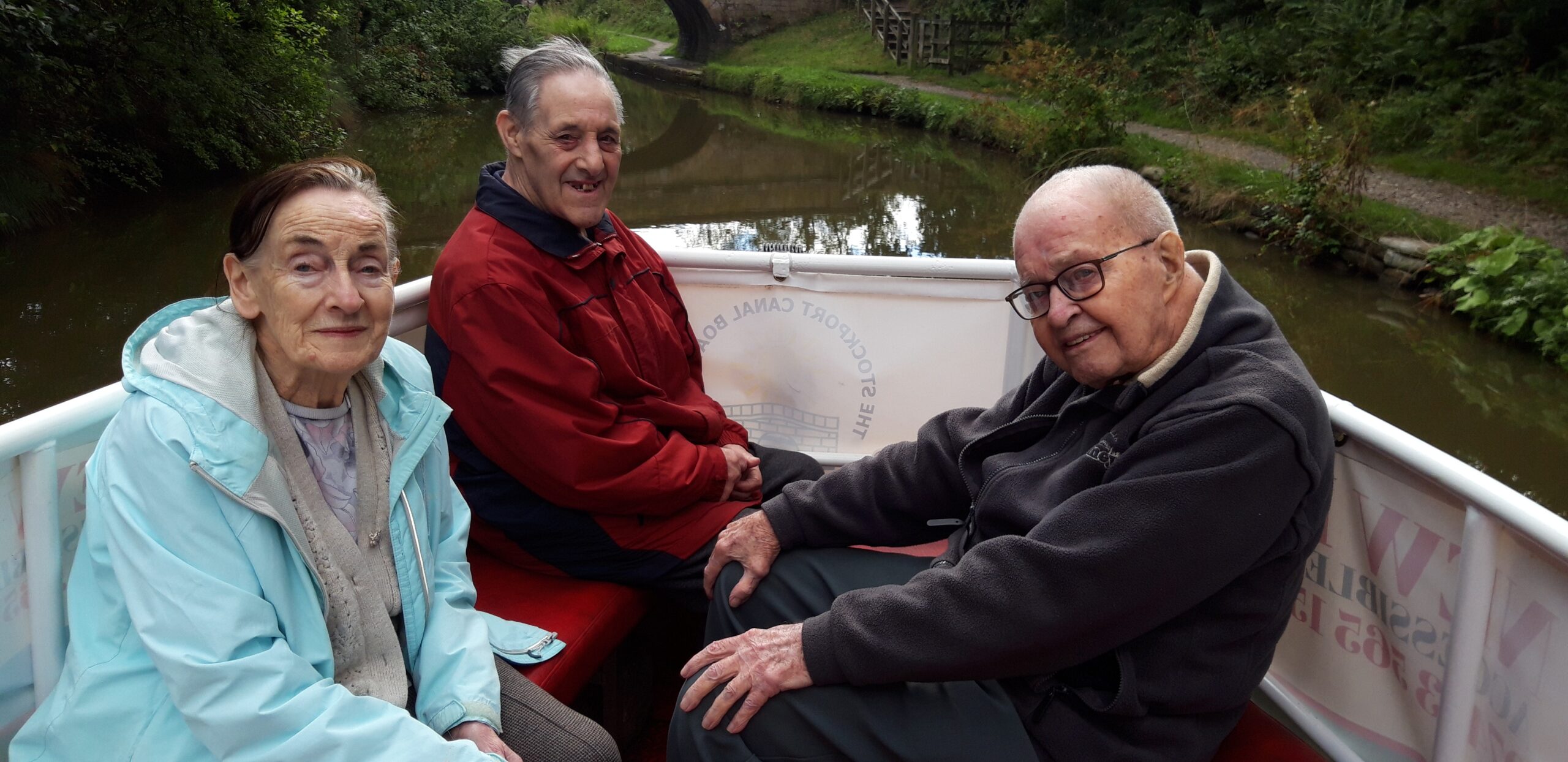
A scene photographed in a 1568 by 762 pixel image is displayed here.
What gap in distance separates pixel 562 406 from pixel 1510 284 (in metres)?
7.74

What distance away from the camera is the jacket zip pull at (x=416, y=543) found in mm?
1808

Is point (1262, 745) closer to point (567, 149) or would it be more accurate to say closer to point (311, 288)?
point (311, 288)

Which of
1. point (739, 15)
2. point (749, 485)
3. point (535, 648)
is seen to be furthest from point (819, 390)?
point (739, 15)

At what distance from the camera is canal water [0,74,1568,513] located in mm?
6711

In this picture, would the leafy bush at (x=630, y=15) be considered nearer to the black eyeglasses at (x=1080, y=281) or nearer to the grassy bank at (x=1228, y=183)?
the grassy bank at (x=1228, y=183)

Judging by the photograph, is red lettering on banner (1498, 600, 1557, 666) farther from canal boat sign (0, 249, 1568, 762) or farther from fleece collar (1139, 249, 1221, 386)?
fleece collar (1139, 249, 1221, 386)

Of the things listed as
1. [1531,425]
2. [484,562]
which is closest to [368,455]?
[484,562]

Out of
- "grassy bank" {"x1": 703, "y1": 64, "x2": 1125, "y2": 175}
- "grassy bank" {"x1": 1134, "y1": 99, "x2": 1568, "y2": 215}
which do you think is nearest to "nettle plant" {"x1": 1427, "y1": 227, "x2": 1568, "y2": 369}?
"grassy bank" {"x1": 1134, "y1": 99, "x2": 1568, "y2": 215}

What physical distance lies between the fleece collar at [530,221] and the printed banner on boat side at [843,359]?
0.73m

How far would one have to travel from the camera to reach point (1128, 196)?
185cm

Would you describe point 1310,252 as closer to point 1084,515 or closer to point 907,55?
point 1084,515

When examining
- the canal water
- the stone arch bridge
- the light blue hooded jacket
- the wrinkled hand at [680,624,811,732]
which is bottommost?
the stone arch bridge

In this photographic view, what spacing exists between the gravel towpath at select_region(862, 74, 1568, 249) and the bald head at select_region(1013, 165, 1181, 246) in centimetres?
793

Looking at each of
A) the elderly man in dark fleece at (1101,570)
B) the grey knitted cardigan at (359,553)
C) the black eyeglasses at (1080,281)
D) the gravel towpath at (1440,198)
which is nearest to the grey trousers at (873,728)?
the elderly man in dark fleece at (1101,570)
